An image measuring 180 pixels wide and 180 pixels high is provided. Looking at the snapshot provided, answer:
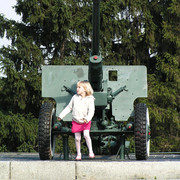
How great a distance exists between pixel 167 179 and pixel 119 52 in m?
12.2

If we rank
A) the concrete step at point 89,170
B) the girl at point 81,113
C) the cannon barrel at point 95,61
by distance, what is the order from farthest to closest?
the girl at point 81,113 → the cannon barrel at point 95,61 → the concrete step at point 89,170

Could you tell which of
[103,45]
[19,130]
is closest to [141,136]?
[19,130]

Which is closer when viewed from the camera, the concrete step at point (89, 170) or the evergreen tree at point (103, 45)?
the concrete step at point (89, 170)

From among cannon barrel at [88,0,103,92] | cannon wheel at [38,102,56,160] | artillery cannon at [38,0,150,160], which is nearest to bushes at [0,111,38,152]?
artillery cannon at [38,0,150,160]

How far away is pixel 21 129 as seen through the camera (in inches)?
591

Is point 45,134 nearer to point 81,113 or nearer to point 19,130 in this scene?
point 81,113

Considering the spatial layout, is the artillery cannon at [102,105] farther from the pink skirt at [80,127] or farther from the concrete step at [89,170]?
the concrete step at [89,170]

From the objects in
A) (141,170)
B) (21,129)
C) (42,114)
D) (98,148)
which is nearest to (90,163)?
(141,170)

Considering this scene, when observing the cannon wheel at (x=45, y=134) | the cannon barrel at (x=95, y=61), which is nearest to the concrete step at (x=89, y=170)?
the cannon wheel at (x=45, y=134)

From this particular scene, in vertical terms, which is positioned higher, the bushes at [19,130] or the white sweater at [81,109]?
the white sweater at [81,109]

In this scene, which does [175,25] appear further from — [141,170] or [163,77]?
[141,170]

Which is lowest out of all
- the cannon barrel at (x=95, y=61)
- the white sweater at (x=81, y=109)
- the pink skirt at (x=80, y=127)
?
the pink skirt at (x=80, y=127)

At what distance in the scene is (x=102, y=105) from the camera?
8.02 meters

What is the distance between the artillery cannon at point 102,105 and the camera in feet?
24.0
